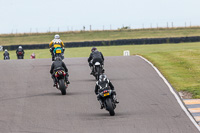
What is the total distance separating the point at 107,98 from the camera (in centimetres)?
1512

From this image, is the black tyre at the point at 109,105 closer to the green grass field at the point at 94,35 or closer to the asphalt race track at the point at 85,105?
the asphalt race track at the point at 85,105

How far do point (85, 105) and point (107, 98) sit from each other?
8.15 feet

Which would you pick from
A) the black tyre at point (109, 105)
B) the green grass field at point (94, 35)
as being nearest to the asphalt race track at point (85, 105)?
the black tyre at point (109, 105)

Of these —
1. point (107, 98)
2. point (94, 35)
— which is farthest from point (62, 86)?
point (94, 35)

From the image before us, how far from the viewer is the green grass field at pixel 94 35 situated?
84688 mm

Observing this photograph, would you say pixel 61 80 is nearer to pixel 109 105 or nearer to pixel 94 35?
pixel 109 105

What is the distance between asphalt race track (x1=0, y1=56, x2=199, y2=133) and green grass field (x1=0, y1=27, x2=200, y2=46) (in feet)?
188

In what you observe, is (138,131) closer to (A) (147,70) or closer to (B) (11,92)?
(B) (11,92)

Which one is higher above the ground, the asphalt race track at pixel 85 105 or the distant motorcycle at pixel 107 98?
the distant motorcycle at pixel 107 98

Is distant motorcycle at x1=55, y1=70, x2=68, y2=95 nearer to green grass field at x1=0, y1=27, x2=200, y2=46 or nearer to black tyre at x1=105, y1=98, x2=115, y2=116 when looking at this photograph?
black tyre at x1=105, y1=98, x2=115, y2=116

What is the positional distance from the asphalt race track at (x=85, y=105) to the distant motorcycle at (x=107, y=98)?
0.83ft

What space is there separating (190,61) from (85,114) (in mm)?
15529

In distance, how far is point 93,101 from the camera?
1825cm

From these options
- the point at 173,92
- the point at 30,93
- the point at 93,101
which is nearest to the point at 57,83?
the point at 30,93
